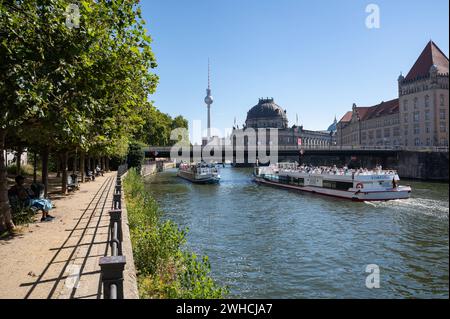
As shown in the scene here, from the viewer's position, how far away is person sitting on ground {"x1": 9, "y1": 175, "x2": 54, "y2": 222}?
53.3 ft

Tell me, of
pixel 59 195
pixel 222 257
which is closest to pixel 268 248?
pixel 222 257

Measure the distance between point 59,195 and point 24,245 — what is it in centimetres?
1493

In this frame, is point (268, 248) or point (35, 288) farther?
point (268, 248)

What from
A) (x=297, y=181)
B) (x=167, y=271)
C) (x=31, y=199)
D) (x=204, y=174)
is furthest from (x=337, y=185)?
(x=167, y=271)

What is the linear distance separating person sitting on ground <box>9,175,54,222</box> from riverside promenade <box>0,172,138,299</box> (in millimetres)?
511

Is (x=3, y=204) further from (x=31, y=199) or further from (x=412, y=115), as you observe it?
(x=412, y=115)

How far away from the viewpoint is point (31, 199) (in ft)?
55.6

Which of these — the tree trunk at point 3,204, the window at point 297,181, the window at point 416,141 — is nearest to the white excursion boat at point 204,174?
the window at point 297,181

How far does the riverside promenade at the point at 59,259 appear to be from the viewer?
26.2 ft

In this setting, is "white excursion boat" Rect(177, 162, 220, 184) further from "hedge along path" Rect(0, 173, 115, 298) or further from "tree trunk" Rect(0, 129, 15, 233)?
"tree trunk" Rect(0, 129, 15, 233)

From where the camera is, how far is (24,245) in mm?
11953

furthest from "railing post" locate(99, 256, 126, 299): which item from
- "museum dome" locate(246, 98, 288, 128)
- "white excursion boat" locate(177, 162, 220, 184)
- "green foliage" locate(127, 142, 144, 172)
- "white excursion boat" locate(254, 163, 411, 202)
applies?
"museum dome" locate(246, 98, 288, 128)

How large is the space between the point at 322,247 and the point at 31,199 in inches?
554
